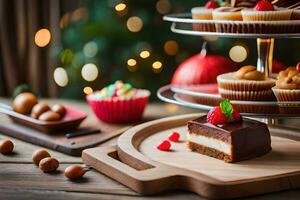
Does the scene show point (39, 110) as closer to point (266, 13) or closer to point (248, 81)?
point (248, 81)

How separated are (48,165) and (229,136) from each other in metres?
0.48

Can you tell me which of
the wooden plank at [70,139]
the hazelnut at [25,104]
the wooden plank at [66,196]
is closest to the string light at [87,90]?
the wooden plank at [70,139]

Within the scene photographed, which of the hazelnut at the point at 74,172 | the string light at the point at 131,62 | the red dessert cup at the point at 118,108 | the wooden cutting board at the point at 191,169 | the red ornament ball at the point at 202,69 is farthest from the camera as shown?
the string light at the point at 131,62

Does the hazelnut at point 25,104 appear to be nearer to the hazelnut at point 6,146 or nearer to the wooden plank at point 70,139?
the wooden plank at point 70,139

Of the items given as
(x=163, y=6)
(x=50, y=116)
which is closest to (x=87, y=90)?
(x=163, y=6)

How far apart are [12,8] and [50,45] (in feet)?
0.73

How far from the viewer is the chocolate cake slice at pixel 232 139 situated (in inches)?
66.1

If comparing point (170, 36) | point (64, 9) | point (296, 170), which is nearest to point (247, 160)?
point (296, 170)

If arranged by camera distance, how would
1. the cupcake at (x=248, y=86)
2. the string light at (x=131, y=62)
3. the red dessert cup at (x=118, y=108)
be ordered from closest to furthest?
1. the cupcake at (x=248, y=86)
2. the red dessert cup at (x=118, y=108)
3. the string light at (x=131, y=62)

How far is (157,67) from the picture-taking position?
8.81 ft

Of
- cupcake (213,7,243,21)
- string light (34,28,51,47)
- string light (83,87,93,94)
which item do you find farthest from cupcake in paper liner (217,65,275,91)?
string light (34,28,51,47)

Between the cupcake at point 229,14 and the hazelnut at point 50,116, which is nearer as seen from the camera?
the cupcake at point 229,14

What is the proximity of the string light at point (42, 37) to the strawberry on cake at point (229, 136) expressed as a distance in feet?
3.83

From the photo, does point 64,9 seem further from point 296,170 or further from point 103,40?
point 296,170
